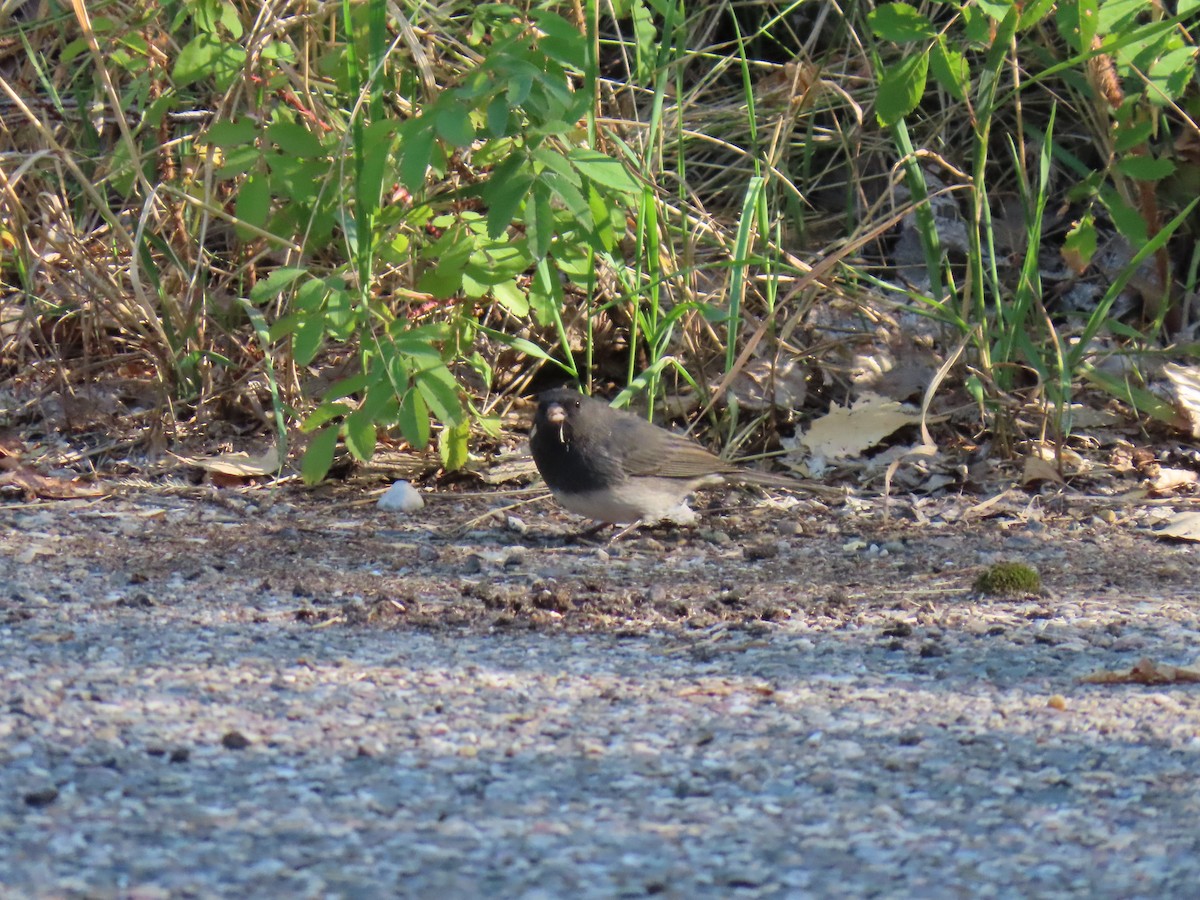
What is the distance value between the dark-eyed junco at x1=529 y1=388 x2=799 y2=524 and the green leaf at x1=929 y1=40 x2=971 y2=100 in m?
1.32

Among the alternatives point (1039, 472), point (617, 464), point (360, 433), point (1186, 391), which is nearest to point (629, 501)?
point (617, 464)

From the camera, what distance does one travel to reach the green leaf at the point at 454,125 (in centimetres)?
358

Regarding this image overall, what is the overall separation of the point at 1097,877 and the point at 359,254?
2.69m

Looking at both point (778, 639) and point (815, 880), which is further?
point (778, 639)

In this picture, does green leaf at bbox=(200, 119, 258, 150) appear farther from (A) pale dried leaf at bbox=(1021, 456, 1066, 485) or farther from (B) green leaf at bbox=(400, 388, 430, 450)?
(A) pale dried leaf at bbox=(1021, 456, 1066, 485)

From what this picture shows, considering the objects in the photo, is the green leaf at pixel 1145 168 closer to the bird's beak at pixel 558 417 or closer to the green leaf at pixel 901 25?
the green leaf at pixel 901 25

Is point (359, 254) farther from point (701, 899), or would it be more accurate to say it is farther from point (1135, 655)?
point (701, 899)

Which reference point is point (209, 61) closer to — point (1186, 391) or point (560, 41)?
point (560, 41)

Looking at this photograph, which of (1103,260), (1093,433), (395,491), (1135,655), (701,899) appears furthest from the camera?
(1103,260)

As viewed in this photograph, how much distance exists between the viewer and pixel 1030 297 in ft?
16.4

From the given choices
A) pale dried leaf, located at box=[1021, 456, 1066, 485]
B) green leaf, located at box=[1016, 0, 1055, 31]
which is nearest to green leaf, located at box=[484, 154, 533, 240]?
green leaf, located at box=[1016, 0, 1055, 31]

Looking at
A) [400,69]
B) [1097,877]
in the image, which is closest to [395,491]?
[400,69]

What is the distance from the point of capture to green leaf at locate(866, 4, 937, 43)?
14.8 feet

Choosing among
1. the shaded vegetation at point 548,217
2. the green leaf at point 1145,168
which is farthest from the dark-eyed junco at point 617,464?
the green leaf at point 1145,168
